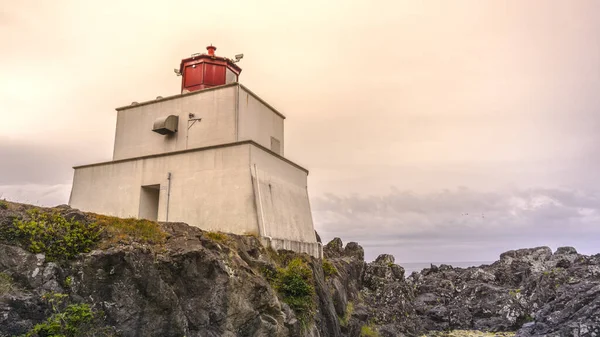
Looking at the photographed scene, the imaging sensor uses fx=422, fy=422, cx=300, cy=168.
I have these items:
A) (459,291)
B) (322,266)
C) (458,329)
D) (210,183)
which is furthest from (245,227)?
(459,291)

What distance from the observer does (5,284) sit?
32.3 feet

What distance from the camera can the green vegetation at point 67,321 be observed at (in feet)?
31.4

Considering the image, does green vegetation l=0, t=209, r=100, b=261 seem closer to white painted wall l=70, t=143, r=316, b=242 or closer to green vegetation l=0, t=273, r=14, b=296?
green vegetation l=0, t=273, r=14, b=296

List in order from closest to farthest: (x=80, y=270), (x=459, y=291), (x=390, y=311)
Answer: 1. (x=80, y=270)
2. (x=390, y=311)
3. (x=459, y=291)

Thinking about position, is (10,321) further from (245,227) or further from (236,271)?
(245,227)

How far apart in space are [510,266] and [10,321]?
4479 centimetres

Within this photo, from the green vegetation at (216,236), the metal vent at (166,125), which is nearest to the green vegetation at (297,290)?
the green vegetation at (216,236)

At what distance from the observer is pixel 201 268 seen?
1313 cm

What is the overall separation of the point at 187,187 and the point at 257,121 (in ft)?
19.5

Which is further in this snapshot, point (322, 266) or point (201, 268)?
point (322, 266)

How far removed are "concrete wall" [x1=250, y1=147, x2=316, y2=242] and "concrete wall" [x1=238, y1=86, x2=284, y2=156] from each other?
2163mm

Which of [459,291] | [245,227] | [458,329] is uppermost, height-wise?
[245,227]

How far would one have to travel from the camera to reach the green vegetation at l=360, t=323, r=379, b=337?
2272 centimetres

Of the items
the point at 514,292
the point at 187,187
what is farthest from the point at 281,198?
the point at 514,292
